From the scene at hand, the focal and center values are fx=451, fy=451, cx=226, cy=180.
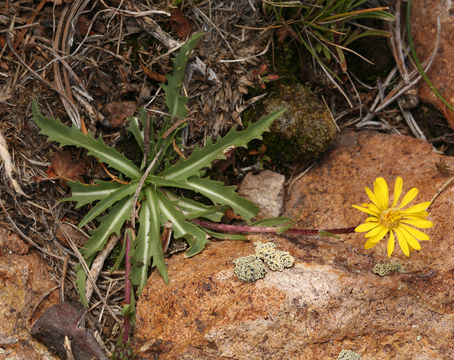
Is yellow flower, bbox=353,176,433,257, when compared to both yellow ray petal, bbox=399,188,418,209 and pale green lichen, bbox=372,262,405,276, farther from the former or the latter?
pale green lichen, bbox=372,262,405,276

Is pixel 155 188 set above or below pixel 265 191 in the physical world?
above

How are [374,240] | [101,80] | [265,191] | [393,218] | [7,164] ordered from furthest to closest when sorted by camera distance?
A: [265,191] < [101,80] < [7,164] < [393,218] < [374,240]

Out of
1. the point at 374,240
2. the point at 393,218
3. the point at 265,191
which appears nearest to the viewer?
the point at 374,240

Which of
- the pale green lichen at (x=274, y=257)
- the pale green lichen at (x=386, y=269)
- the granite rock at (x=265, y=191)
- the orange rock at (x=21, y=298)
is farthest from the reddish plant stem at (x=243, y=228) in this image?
the orange rock at (x=21, y=298)

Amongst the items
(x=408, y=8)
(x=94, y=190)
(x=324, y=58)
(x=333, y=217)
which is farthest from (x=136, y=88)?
(x=408, y=8)

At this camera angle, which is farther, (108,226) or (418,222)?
(108,226)

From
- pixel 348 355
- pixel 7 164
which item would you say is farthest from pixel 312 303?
pixel 7 164

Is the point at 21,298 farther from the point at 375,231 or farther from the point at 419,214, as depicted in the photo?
the point at 419,214

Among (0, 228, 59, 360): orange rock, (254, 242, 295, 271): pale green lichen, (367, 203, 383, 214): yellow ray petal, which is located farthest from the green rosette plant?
(367, 203, 383, 214): yellow ray petal
